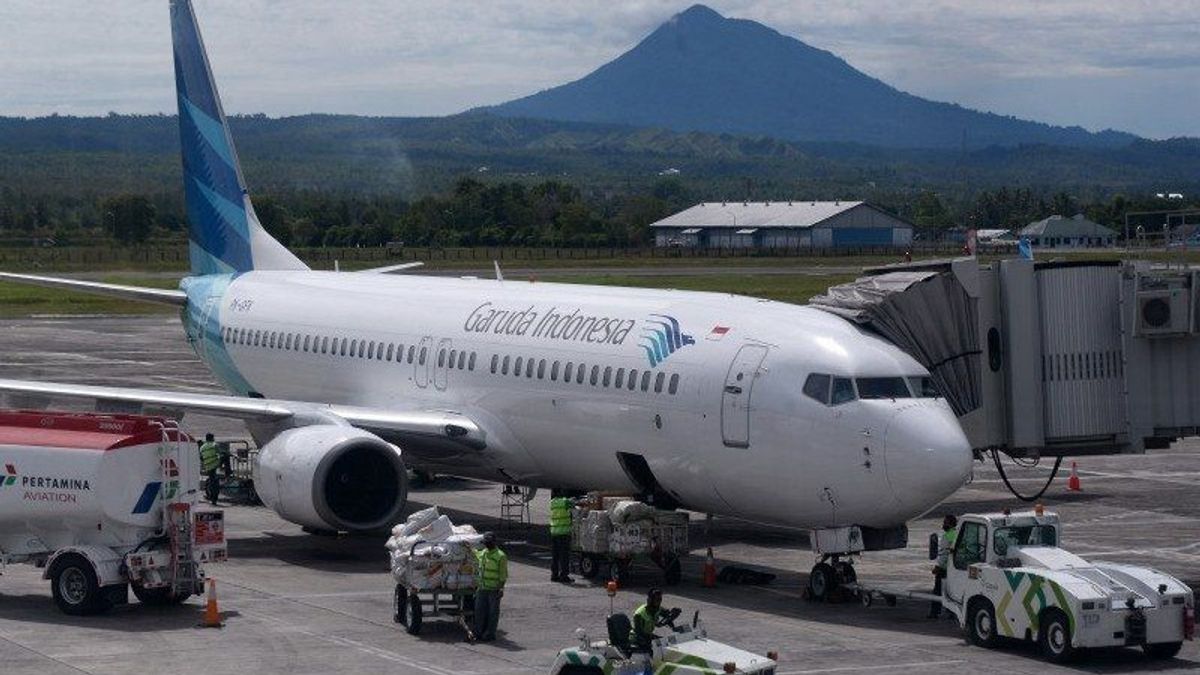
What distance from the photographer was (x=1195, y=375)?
2930 cm

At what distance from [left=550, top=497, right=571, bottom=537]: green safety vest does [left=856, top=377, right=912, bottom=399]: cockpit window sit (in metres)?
5.01

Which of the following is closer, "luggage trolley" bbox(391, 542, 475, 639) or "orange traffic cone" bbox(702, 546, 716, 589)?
"luggage trolley" bbox(391, 542, 475, 639)

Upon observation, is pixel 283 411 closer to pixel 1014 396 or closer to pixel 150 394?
pixel 150 394

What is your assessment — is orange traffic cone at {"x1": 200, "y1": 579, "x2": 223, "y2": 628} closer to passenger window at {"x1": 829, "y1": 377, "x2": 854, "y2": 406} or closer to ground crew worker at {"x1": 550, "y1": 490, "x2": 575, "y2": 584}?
ground crew worker at {"x1": 550, "y1": 490, "x2": 575, "y2": 584}

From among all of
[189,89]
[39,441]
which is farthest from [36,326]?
[39,441]

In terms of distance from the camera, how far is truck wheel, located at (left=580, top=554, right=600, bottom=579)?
96.8 feet

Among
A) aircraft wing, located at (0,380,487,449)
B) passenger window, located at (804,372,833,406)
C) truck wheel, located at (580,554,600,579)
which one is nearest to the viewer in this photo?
passenger window, located at (804,372,833,406)

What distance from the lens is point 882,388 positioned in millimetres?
26656

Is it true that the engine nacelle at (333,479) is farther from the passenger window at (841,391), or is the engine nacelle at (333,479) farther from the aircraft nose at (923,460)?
the aircraft nose at (923,460)

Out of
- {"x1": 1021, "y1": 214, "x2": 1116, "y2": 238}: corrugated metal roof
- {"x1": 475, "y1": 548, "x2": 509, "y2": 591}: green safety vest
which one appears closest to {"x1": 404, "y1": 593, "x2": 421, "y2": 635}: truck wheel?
{"x1": 475, "y1": 548, "x2": 509, "y2": 591}: green safety vest

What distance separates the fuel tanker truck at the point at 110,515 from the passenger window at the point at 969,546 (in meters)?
9.79

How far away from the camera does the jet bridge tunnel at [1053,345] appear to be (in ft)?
94.2

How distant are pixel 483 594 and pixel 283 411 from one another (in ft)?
31.2

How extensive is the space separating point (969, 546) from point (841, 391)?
274cm
